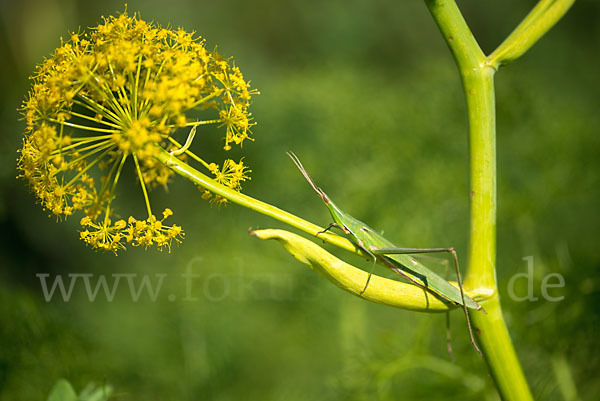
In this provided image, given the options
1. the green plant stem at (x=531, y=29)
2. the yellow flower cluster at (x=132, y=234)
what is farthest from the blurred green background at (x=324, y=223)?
the green plant stem at (x=531, y=29)

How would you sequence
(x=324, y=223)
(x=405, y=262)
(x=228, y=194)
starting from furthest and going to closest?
(x=324, y=223) < (x=405, y=262) < (x=228, y=194)

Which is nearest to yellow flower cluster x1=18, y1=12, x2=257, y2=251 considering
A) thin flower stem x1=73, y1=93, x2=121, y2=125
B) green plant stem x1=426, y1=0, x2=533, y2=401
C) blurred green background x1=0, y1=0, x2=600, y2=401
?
thin flower stem x1=73, y1=93, x2=121, y2=125

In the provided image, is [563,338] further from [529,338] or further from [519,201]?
[519,201]

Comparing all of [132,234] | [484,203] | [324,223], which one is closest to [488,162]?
[484,203]

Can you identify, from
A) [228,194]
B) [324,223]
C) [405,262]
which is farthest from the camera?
[324,223]

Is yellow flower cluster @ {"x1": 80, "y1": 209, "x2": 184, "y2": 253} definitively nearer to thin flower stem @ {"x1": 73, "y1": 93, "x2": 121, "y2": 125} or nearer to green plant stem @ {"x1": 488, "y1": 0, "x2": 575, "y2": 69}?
thin flower stem @ {"x1": 73, "y1": 93, "x2": 121, "y2": 125}

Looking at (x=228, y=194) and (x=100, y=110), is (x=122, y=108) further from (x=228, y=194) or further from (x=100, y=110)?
(x=228, y=194)
